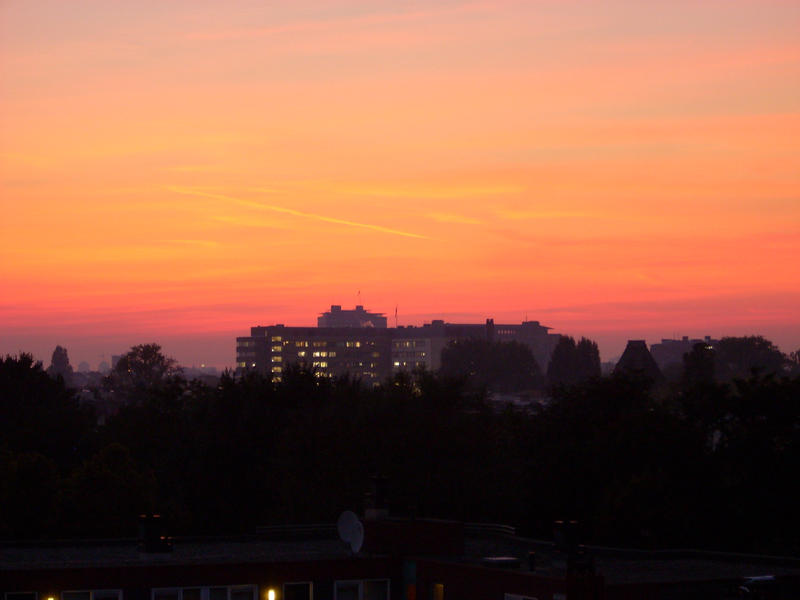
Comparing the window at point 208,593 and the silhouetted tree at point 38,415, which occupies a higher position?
the silhouetted tree at point 38,415

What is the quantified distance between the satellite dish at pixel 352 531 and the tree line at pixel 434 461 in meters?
17.6

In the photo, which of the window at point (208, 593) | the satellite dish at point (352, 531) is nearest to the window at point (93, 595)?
the window at point (208, 593)

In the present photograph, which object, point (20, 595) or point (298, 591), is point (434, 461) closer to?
point (298, 591)

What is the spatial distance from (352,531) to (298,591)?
7.00ft

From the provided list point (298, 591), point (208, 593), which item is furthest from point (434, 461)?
point (208, 593)

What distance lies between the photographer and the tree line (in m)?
58.2

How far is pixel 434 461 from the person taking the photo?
7412cm

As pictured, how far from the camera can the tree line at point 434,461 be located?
5825 cm

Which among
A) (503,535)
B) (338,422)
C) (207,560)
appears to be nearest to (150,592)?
(207,560)

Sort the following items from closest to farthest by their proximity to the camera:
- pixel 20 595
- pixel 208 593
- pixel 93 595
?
1. pixel 20 595
2. pixel 93 595
3. pixel 208 593

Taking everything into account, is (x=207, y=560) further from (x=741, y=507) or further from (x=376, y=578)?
(x=741, y=507)

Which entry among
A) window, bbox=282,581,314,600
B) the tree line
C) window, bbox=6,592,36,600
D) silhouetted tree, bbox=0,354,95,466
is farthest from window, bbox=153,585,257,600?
silhouetted tree, bbox=0,354,95,466

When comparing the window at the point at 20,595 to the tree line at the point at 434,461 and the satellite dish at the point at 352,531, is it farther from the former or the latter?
the tree line at the point at 434,461

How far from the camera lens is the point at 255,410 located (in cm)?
8431
